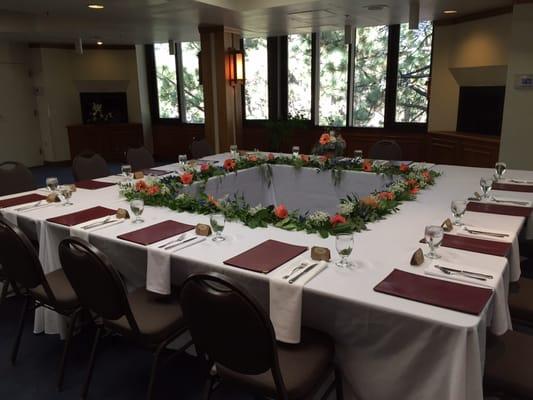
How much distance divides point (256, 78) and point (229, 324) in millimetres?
7473

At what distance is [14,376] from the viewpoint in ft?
7.93

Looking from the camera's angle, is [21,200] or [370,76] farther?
[370,76]

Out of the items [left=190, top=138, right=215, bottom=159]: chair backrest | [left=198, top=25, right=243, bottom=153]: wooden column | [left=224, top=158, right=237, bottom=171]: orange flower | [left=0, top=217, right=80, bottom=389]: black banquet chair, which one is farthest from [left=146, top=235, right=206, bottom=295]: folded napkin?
[left=198, top=25, right=243, bottom=153]: wooden column

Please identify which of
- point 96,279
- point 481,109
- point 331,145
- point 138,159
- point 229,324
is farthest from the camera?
point 481,109

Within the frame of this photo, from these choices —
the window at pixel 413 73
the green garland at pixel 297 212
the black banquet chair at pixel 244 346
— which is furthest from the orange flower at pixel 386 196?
the window at pixel 413 73

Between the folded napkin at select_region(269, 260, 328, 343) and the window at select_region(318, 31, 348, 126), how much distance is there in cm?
639

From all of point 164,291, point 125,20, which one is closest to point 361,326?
point 164,291

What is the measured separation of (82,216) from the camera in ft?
8.91

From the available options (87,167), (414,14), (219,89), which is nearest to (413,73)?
(414,14)

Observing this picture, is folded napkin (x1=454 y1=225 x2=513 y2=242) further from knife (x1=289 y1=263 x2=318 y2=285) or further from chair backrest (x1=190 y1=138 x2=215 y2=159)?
chair backrest (x1=190 y1=138 x2=215 y2=159)

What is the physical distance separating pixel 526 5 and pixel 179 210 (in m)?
4.47

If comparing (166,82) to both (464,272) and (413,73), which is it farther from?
(464,272)

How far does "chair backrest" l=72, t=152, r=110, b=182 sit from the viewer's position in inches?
162

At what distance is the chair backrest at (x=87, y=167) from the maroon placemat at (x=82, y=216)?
1.37 m
